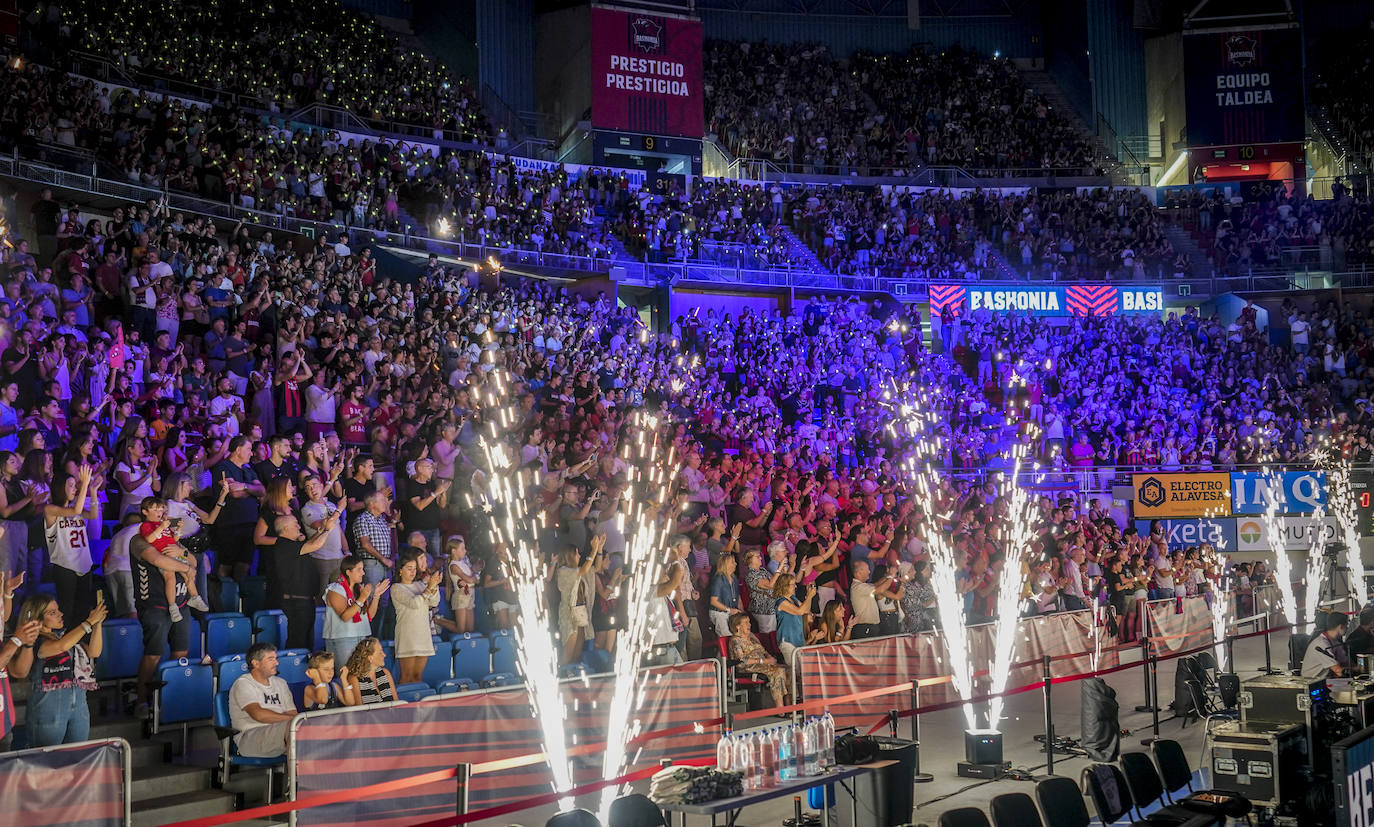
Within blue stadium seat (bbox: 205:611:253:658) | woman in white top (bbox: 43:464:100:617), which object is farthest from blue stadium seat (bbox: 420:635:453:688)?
woman in white top (bbox: 43:464:100:617)

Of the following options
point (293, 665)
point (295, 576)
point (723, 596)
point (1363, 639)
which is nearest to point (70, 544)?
point (295, 576)

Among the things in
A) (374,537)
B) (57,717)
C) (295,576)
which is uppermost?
(374,537)

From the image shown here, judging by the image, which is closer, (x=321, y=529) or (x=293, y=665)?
(x=293, y=665)

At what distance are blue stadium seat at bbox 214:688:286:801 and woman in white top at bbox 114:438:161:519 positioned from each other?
224 centimetres

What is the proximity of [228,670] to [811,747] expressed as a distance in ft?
12.8

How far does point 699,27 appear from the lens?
3319 cm

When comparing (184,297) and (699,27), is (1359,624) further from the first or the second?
(699,27)

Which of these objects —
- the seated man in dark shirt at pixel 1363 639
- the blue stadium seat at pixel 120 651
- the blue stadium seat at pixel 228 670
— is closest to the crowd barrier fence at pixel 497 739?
the blue stadium seat at pixel 228 670

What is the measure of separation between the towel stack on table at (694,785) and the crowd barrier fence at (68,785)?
269 cm

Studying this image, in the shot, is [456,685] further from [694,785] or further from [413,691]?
[694,785]

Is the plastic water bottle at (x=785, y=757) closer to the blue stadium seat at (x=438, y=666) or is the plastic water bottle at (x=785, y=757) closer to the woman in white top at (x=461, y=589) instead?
the blue stadium seat at (x=438, y=666)

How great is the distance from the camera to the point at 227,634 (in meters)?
9.34

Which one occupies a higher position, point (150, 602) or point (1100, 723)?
point (150, 602)

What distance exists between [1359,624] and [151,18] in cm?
2465
